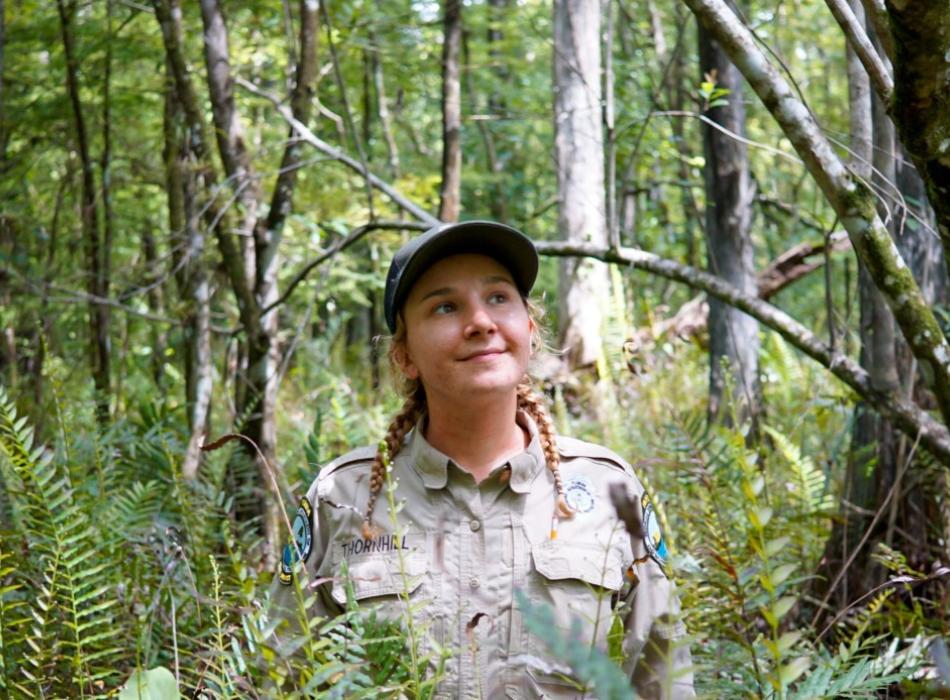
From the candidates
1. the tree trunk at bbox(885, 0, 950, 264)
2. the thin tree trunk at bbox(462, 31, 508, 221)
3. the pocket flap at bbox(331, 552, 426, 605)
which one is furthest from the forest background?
the thin tree trunk at bbox(462, 31, 508, 221)

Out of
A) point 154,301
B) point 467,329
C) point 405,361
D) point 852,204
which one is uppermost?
point 852,204

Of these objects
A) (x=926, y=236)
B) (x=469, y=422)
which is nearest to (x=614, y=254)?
(x=926, y=236)

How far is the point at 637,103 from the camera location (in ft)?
35.3

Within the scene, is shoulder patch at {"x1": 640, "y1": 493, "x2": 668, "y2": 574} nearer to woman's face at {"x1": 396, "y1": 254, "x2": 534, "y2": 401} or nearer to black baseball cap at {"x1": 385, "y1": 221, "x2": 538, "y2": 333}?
woman's face at {"x1": 396, "y1": 254, "x2": 534, "y2": 401}

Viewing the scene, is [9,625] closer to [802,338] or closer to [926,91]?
[926,91]

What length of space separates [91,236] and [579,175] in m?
3.82

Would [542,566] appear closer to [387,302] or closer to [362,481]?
[362,481]

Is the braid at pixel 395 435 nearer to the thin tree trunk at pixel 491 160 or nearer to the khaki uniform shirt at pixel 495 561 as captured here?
the khaki uniform shirt at pixel 495 561

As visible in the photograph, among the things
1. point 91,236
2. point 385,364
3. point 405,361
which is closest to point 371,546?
point 405,361

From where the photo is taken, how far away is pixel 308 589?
2.20 meters

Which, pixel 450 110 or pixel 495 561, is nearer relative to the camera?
pixel 495 561

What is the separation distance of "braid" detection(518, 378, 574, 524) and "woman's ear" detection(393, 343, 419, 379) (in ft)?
0.91

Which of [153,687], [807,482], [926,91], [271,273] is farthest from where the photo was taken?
[271,273]

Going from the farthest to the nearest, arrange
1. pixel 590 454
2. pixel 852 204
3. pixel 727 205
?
1. pixel 727 205
2. pixel 590 454
3. pixel 852 204
